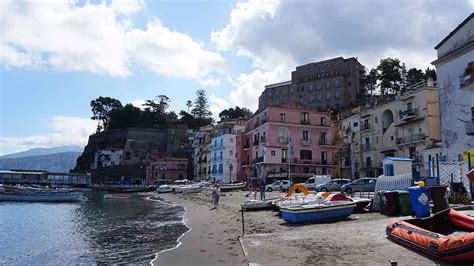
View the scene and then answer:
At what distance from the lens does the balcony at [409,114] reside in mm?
46938

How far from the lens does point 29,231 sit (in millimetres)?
22812

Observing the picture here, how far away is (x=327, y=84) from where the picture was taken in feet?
343

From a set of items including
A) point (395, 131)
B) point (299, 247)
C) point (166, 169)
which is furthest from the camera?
point (166, 169)

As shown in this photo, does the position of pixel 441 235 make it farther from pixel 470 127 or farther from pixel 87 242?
pixel 470 127

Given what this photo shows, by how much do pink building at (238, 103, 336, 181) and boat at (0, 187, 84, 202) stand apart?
90.5 ft

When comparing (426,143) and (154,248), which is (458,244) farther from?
(426,143)

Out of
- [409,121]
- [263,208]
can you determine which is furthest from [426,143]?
[263,208]

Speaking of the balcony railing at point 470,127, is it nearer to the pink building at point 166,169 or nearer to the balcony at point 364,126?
the balcony at point 364,126

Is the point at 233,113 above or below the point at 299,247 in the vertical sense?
above

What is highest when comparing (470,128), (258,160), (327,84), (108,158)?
(327,84)

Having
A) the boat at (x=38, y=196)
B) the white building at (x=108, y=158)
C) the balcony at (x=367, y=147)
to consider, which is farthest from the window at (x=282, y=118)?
the white building at (x=108, y=158)

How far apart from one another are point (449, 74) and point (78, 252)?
32.8m

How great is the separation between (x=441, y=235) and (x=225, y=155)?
6242cm

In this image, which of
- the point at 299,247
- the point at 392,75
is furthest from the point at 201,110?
the point at 299,247
